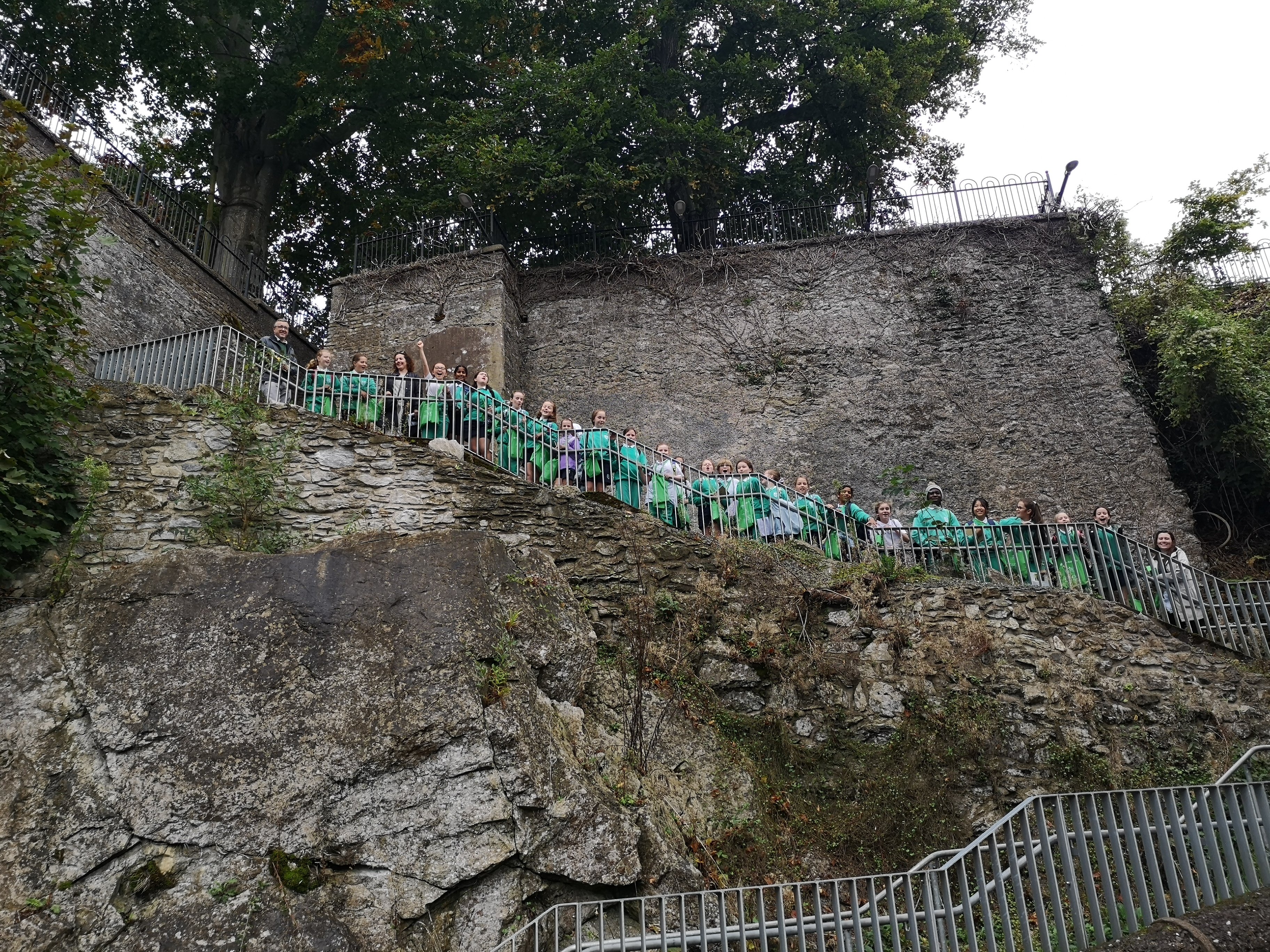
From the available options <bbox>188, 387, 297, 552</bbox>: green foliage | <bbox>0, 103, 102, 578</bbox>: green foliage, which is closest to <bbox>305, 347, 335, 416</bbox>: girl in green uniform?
<bbox>188, 387, 297, 552</bbox>: green foliage

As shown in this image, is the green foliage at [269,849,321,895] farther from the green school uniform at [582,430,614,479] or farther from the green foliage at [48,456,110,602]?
the green school uniform at [582,430,614,479]

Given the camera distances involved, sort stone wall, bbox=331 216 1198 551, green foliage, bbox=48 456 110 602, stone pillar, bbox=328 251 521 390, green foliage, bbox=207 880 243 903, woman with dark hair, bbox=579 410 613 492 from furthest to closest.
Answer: stone pillar, bbox=328 251 521 390, stone wall, bbox=331 216 1198 551, woman with dark hair, bbox=579 410 613 492, green foliage, bbox=48 456 110 602, green foliage, bbox=207 880 243 903

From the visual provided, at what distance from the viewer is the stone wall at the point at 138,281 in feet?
41.9

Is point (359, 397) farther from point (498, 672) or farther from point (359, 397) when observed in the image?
point (498, 672)

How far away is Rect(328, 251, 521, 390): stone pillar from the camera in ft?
48.5

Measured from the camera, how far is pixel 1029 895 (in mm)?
5906

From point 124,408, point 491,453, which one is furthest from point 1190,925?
point 124,408

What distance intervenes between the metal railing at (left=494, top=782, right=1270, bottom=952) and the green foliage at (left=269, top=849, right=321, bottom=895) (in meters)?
1.20

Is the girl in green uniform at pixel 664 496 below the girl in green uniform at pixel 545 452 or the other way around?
below

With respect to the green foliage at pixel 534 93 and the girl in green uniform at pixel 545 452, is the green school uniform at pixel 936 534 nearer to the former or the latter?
the girl in green uniform at pixel 545 452

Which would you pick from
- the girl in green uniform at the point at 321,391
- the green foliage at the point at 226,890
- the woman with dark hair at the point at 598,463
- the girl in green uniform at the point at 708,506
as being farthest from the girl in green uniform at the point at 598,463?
the green foliage at the point at 226,890

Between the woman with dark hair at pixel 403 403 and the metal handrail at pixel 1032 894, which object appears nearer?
the metal handrail at pixel 1032 894

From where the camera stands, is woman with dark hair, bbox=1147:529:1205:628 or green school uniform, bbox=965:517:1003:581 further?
green school uniform, bbox=965:517:1003:581

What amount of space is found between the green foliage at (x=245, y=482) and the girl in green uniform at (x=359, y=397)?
79 cm
